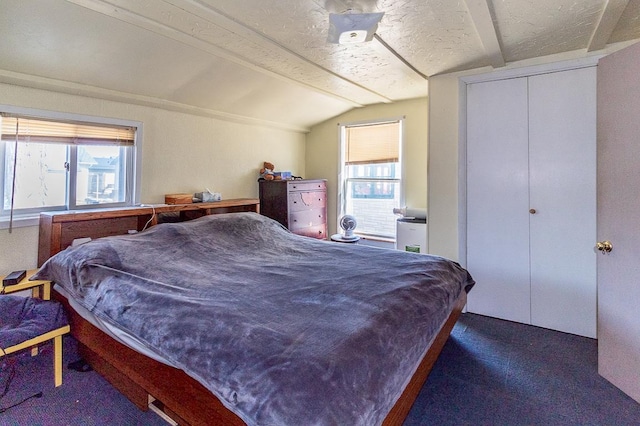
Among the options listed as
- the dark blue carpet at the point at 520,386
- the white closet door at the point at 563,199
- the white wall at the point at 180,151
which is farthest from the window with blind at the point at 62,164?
the white closet door at the point at 563,199

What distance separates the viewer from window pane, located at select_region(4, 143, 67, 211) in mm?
2490

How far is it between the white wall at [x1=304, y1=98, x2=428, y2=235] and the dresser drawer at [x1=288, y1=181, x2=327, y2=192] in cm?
21

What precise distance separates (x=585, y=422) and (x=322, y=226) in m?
3.55

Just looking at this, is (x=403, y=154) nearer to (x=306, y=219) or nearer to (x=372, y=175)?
(x=372, y=175)

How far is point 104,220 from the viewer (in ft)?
9.62

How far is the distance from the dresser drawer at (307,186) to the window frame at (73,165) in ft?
5.68

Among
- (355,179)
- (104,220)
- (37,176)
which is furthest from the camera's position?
(355,179)

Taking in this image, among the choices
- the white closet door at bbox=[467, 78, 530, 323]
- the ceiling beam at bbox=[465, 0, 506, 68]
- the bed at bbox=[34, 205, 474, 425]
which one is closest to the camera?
the bed at bbox=[34, 205, 474, 425]

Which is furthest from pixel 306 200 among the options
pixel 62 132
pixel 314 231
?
pixel 62 132

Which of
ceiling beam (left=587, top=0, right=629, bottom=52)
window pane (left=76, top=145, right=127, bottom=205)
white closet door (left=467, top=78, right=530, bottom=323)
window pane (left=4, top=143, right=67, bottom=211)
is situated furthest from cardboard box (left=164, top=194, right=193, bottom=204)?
ceiling beam (left=587, top=0, right=629, bottom=52)

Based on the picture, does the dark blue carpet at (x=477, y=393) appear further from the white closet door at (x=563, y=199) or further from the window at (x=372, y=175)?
the window at (x=372, y=175)

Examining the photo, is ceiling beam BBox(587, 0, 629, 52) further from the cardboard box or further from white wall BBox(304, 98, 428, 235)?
the cardboard box

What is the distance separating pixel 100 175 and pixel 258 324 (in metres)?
2.49

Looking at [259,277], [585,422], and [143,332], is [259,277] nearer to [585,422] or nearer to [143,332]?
[143,332]
